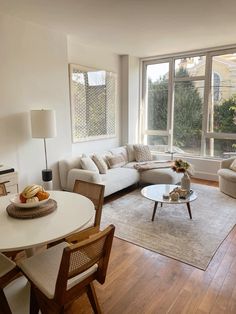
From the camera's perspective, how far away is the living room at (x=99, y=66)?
2.06 m

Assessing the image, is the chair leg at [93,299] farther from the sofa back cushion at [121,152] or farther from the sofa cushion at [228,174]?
the sofa back cushion at [121,152]

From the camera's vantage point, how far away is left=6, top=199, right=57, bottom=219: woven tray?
1.66 meters

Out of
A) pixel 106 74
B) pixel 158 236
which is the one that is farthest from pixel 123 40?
pixel 158 236

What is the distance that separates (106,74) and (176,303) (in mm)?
4355

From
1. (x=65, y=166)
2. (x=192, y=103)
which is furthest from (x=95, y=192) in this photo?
(x=192, y=103)

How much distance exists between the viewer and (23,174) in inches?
141

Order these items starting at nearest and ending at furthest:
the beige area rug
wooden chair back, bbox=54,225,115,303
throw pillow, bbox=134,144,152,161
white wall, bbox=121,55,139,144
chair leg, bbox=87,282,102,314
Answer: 1. wooden chair back, bbox=54,225,115,303
2. chair leg, bbox=87,282,102,314
3. the beige area rug
4. throw pillow, bbox=134,144,152,161
5. white wall, bbox=121,55,139,144

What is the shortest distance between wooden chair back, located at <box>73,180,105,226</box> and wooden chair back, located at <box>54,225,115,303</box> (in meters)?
0.59

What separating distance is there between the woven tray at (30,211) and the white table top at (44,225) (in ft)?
0.09

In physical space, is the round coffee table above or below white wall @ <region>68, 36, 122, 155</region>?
below

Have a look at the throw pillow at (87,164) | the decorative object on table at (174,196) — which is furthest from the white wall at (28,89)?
the decorative object on table at (174,196)

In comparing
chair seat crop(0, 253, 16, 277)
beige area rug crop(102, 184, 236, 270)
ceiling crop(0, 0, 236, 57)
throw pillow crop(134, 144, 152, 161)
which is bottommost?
beige area rug crop(102, 184, 236, 270)

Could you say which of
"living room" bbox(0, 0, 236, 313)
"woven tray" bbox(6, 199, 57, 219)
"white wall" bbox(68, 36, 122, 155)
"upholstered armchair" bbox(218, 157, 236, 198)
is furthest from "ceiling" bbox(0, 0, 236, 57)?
"woven tray" bbox(6, 199, 57, 219)

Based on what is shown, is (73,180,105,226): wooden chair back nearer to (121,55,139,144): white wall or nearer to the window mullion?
(121,55,139,144): white wall
